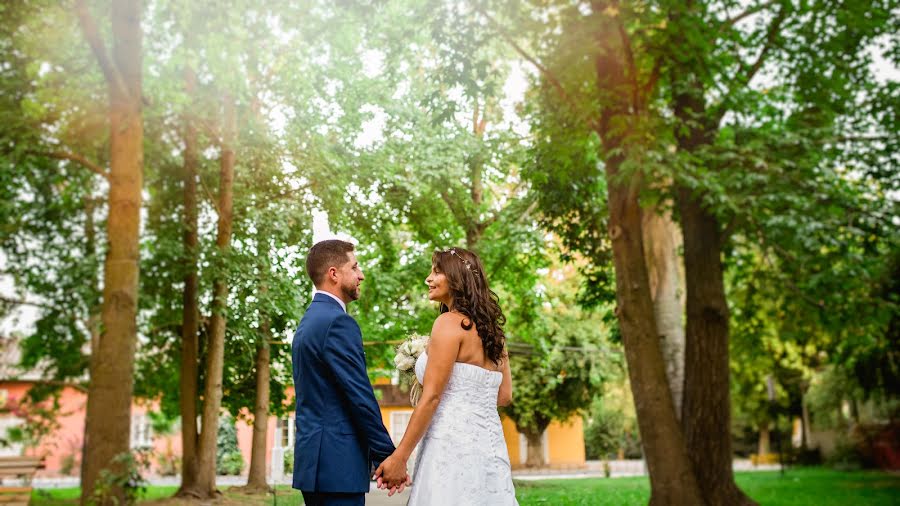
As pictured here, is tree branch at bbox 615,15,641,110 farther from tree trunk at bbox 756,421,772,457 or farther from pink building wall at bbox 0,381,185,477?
tree trunk at bbox 756,421,772,457

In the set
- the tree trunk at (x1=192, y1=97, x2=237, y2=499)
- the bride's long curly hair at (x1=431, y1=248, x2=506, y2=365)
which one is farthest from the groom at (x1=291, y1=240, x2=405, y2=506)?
the tree trunk at (x1=192, y1=97, x2=237, y2=499)

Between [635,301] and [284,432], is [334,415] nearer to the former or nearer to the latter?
[284,432]

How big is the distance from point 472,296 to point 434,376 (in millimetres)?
369

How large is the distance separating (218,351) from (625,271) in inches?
173

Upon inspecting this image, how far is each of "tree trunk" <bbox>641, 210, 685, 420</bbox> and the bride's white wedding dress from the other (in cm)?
704

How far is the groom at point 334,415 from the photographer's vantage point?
3062mm

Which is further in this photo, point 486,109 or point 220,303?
point 486,109

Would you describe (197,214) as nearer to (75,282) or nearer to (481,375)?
(75,282)

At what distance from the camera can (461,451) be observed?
325 cm

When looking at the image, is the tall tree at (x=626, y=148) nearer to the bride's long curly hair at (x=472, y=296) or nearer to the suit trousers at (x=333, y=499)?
the bride's long curly hair at (x=472, y=296)

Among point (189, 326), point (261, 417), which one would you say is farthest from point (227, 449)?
point (189, 326)

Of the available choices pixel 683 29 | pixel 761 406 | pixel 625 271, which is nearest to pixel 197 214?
pixel 625 271

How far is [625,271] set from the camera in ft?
28.1

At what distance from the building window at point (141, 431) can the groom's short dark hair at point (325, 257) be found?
647 centimetres
